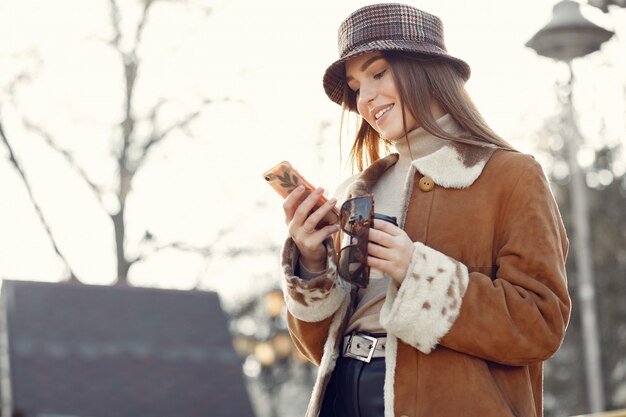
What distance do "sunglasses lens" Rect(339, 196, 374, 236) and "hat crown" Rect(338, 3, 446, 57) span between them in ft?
1.74

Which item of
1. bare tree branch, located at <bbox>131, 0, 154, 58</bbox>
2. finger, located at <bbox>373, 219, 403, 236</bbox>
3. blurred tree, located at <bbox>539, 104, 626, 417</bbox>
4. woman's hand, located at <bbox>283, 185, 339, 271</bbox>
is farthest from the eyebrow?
blurred tree, located at <bbox>539, 104, 626, 417</bbox>

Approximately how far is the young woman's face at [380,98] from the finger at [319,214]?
313 millimetres

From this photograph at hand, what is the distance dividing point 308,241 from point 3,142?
13193 millimetres

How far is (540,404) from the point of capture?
2449 mm

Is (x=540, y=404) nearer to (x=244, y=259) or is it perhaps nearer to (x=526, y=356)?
(x=526, y=356)

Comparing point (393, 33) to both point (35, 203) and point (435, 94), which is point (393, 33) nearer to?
point (435, 94)

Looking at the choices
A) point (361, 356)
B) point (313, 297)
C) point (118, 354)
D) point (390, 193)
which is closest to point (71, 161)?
point (118, 354)

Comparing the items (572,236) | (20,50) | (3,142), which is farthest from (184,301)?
(572,236)

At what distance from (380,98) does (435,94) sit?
15 centimetres

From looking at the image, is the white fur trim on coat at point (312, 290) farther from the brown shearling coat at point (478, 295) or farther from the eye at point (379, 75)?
the eye at point (379, 75)

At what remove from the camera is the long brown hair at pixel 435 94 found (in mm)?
2541

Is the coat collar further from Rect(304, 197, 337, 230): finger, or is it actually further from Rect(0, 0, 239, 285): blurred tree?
Rect(0, 0, 239, 285): blurred tree

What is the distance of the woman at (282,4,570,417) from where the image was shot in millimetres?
2256

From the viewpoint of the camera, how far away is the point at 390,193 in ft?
8.87
